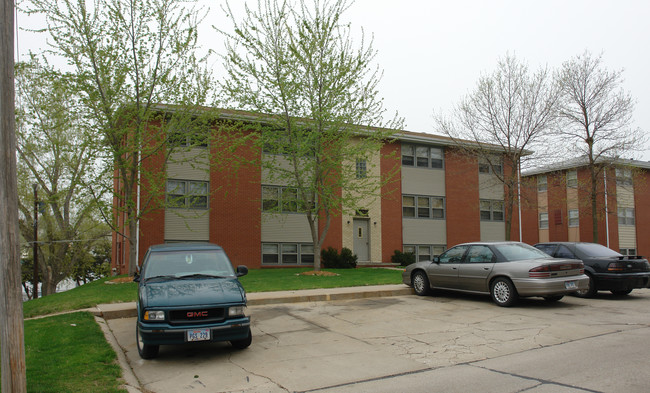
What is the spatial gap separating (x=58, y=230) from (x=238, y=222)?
1369 cm

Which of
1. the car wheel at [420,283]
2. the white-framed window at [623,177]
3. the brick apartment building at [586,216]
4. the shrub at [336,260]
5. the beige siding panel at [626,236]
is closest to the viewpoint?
the car wheel at [420,283]

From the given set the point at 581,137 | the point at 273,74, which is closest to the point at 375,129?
the point at 273,74

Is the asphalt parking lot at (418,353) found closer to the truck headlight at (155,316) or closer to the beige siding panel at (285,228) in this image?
the truck headlight at (155,316)

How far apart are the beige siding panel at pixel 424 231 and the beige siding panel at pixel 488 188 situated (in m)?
3.51

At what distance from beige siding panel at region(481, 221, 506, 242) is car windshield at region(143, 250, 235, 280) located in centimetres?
2492

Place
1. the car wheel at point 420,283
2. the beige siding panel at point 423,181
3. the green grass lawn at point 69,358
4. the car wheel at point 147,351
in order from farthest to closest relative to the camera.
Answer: the beige siding panel at point 423,181 < the car wheel at point 420,283 < the car wheel at point 147,351 < the green grass lawn at point 69,358

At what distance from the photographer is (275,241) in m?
24.8

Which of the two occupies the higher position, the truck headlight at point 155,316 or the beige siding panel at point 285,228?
the beige siding panel at point 285,228

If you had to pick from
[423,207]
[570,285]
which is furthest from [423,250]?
[570,285]

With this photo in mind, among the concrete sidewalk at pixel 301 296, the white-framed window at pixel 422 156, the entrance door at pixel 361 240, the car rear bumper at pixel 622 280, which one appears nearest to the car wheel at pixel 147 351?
the concrete sidewalk at pixel 301 296

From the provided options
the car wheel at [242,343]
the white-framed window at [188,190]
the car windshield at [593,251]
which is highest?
the white-framed window at [188,190]

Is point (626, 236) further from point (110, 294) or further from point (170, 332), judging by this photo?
point (170, 332)

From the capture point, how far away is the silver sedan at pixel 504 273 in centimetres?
1106

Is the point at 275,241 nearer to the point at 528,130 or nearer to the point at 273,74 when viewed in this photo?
the point at 273,74
